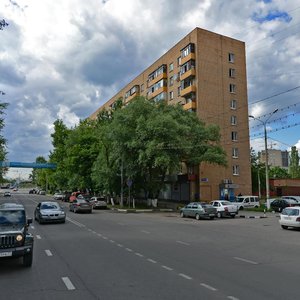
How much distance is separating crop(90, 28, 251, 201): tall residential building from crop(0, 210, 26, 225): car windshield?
41734 mm

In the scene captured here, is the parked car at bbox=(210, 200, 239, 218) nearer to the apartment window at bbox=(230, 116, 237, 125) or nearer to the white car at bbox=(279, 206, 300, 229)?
the white car at bbox=(279, 206, 300, 229)

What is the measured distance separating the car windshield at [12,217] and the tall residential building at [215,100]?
137ft

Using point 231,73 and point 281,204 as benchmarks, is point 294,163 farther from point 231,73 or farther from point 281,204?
point 281,204

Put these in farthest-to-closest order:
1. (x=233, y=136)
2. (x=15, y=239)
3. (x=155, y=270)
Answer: (x=233, y=136)
(x=15, y=239)
(x=155, y=270)

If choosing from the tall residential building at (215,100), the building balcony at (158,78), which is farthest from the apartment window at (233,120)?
the building balcony at (158,78)

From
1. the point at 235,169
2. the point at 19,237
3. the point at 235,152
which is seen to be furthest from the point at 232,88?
the point at 19,237

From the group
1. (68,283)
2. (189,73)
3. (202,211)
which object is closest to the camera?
(68,283)

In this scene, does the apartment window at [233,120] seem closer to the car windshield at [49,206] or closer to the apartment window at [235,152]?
the apartment window at [235,152]

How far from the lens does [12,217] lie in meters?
11.3

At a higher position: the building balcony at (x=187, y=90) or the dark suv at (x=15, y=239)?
the building balcony at (x=187, y=90)

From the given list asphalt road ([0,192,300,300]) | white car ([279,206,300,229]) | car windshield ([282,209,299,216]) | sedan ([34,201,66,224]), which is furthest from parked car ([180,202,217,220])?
asphalt road ([0,192,300,300])

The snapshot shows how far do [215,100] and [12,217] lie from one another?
1856 inches

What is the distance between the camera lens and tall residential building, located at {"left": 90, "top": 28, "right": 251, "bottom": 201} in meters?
53.3

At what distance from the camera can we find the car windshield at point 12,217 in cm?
1102
